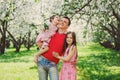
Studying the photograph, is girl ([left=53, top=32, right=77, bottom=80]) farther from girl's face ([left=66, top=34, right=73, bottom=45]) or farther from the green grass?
the green grass

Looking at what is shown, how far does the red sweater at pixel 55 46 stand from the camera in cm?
834

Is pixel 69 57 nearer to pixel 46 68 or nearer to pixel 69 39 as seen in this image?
pixel 69 39

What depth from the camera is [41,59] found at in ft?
27.5

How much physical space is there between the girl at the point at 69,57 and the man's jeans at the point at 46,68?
292mm

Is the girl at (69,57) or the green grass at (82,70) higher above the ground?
the girl at (69,57)

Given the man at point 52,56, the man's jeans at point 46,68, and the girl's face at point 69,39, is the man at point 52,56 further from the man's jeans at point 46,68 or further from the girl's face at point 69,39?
the girl's face at point 69,39

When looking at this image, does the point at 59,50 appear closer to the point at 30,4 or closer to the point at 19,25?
the point at 30,4

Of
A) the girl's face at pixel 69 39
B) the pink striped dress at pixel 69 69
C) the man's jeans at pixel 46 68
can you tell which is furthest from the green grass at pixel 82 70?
the man's jeans at pixel 46 68

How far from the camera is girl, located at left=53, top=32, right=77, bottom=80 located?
852 cm

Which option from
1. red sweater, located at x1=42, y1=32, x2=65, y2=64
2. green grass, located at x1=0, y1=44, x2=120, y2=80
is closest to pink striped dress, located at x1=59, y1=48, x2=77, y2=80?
red sweater, located at x1=42, y1=32, x2=65, y2=64

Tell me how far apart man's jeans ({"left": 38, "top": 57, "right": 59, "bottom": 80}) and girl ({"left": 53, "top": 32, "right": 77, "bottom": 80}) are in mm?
292

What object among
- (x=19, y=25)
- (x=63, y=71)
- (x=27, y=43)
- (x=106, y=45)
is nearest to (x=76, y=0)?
(x=63, y=71)

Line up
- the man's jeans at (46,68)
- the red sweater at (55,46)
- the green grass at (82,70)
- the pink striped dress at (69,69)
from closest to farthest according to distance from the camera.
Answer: the man's jeans at (46,68) < the red sweater at (55,46) < the pink striped dress at (69,69) < the green grass at (82,70)

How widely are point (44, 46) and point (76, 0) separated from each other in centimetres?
1038
